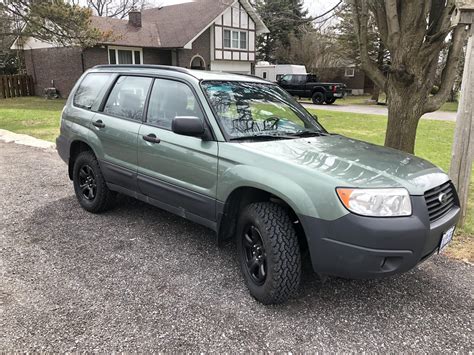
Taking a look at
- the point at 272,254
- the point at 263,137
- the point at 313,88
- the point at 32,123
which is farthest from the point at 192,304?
A: the point at 313,88

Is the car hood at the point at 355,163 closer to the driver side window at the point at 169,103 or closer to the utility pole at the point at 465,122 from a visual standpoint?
the driver side window at the point at 169,103

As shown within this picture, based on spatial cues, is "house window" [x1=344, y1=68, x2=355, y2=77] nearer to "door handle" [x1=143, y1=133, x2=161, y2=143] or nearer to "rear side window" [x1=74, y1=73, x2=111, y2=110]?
"rear side window" [x1=74, y1=73, x2=111, y2=110]

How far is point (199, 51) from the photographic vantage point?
2781cm

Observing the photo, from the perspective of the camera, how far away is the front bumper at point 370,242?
2.64m

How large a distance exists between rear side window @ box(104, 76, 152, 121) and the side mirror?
3.32ft

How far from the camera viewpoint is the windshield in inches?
145

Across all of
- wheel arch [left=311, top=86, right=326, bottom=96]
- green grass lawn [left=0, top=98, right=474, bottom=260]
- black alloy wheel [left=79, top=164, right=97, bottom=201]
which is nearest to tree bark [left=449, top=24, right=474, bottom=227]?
green grass lawn [left=0, top=98, right=474, bottom=260]

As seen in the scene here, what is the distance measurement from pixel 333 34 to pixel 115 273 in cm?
3169

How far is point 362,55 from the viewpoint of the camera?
5.99m

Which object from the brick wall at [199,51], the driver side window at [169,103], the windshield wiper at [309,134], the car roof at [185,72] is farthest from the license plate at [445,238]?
the brick wall at [199,51]

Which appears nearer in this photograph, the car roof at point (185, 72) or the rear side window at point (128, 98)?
the car roof at point (185, 72)

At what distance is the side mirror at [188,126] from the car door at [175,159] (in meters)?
0.16

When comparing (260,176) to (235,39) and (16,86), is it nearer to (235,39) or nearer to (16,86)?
(16,86)

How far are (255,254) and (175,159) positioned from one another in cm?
118
